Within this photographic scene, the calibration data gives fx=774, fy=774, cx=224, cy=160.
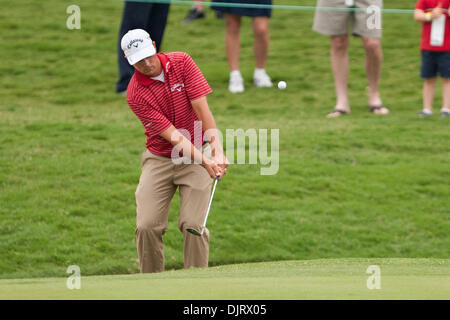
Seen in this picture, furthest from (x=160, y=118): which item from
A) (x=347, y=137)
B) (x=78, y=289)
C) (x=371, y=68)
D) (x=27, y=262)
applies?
(x=371, y=68)

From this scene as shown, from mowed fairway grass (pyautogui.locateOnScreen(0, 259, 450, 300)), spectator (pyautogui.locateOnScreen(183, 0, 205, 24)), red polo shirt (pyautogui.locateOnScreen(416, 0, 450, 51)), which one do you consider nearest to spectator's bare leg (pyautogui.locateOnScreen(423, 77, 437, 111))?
red polo shirt (pyautogui.locateOnScreen(416, 0, 450, 51))

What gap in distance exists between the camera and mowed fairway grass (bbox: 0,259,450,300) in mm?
3551

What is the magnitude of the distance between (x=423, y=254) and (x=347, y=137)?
8.25ft

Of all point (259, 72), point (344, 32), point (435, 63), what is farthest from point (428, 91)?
point (259, 72)

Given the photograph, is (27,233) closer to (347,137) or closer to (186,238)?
(186,238)

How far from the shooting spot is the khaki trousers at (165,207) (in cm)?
561

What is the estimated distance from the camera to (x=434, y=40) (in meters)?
9.29

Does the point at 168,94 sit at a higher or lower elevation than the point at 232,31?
lower

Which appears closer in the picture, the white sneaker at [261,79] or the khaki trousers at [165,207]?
the khaki trousers at [165,207]

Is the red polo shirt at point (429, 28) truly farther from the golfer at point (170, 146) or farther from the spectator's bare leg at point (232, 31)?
the golfer at point (170, 146)

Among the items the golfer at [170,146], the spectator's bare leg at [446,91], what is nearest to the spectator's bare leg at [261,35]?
the spectator's bare leg at [446,91]

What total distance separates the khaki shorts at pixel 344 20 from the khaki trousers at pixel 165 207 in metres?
4.50

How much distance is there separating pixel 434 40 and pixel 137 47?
5168mm

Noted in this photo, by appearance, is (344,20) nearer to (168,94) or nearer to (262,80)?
(262,80)
